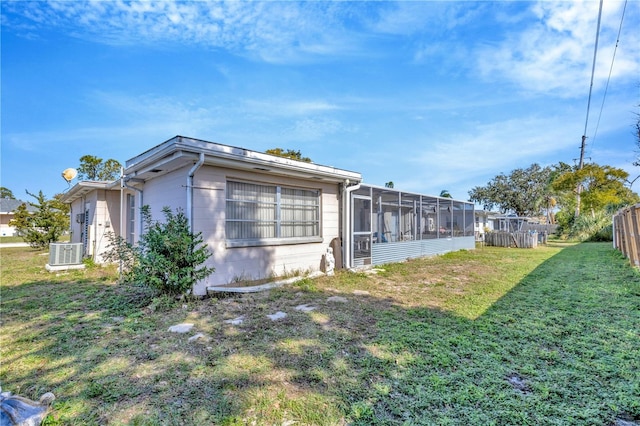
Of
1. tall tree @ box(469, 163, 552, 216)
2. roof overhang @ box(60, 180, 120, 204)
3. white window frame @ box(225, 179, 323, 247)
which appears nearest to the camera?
white window frame @ box(225, 179, 323, 247)

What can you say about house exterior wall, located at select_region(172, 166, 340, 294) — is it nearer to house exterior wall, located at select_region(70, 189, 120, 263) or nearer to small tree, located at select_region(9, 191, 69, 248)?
house exterior wall, located at select_region(70, 189, 120, 263)

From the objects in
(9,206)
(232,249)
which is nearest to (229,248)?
(232,249)

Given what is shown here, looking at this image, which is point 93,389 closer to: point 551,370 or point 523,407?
point 523,407

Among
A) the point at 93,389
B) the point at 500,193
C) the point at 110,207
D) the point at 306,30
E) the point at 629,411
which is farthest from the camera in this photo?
the point at 500,193

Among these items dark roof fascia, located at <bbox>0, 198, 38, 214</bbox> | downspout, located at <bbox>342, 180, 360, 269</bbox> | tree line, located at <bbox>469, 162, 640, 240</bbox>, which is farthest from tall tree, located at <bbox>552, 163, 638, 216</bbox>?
dark roof fascia, located at <bbox>0, 198, 38, 214</bbox>

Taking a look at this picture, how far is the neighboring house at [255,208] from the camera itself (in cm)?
573

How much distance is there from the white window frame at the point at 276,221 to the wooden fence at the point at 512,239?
1460 centimetres

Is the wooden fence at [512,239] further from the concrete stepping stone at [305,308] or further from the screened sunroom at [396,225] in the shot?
the concrete stepping stone at [305,308]

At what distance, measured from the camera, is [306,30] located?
874 cm

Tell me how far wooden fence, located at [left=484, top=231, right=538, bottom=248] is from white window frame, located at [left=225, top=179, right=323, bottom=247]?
47.9ft

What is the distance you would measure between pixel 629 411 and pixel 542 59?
408 inches

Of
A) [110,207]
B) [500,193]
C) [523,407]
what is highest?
[500,193]

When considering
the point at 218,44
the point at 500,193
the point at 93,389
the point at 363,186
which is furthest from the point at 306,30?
the point at 500,193

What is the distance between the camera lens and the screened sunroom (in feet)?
28.8
